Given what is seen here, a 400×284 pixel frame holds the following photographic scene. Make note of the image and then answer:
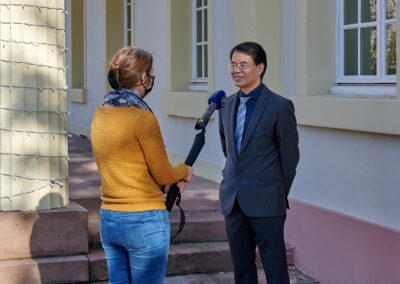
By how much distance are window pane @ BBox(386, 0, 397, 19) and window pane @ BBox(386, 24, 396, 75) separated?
2.6 inches

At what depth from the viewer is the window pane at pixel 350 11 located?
617cm

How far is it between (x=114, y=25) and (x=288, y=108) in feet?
30.2

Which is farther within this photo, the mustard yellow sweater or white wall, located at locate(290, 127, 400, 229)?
white wall, located at locate(290, 127, 400, 229)

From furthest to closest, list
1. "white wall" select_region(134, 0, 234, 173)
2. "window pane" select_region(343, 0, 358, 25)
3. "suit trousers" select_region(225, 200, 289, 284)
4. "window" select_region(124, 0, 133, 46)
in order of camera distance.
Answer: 1. "window" select_region(124, 0, 133, 46)
2. "white wall" select_region(134, 0, 234, 173)
3. "window pane" select_region(343, 0, 358, 25)
4. "suit trousers" select_region(225, 200, 289, 284)

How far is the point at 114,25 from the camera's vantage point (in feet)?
43.6

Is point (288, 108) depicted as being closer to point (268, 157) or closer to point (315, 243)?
point (268, 157)

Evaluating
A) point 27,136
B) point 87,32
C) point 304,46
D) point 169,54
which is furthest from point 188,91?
point 87,32

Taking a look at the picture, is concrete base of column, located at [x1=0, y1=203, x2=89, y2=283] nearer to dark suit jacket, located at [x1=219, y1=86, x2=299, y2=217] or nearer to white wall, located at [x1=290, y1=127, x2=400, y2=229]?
dark suit jacket, located at [x1=219, y1=86, x2=299, y2=217]

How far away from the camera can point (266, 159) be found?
4.54 m

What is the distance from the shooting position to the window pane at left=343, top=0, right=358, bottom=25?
6.17 metres

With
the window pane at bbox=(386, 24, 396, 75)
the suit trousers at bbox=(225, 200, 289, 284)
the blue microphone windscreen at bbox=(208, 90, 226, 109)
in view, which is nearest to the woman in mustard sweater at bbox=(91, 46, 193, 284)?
the blue microphone windscreen at bbox=(208, 90, 226, 109)

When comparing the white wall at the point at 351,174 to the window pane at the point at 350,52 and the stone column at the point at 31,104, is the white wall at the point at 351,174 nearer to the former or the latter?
the window pane at the point at 350,52

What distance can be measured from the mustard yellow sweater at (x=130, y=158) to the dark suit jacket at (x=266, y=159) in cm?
98

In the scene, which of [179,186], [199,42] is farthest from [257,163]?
[199,42]
